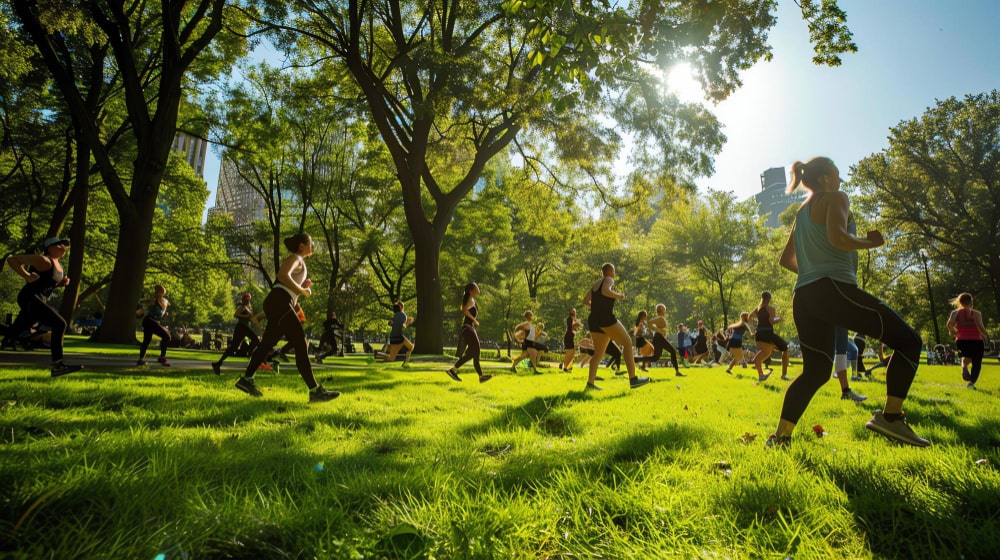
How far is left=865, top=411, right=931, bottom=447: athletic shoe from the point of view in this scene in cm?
341

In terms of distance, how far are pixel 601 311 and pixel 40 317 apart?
28.0ft

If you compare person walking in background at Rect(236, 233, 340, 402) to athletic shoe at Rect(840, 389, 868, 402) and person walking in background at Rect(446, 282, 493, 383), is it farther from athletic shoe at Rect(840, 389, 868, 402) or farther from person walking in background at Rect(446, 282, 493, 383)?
athletic shoe at Rect(840, 389, 868, 402)

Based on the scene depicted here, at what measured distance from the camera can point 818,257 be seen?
147 inches

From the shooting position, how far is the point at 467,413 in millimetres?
5395

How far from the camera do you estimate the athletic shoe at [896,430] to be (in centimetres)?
341

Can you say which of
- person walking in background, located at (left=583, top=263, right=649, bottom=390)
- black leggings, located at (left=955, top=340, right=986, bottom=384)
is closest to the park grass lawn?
person walking in background, located at (left=583, top=263, right=649, bottom=390)

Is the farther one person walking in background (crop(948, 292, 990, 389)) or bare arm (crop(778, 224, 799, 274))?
person walking in background (crop(948, 292, 990, 389))

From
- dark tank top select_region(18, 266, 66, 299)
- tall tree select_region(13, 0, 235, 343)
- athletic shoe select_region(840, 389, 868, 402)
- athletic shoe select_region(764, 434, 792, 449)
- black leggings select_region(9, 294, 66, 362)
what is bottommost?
athletic shoe select_region(840, 389, 868, 402)

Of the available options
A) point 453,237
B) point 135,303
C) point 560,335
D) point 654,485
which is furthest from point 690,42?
point 560,335

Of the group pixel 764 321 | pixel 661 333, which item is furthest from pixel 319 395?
pixel 661 333

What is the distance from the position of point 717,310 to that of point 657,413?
140ft

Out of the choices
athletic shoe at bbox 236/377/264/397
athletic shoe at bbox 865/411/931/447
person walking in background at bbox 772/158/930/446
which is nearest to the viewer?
athletic shoe at bbox 865/411/931/447

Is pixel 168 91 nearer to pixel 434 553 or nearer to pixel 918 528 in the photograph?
pixel 434 553

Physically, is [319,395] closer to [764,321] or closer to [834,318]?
[834,318]
